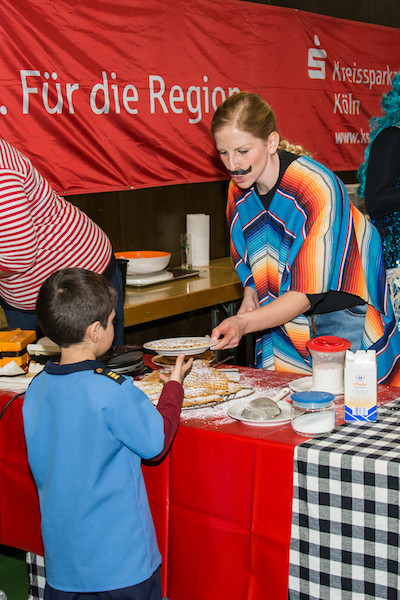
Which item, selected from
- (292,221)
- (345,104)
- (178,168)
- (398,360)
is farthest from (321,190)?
(345,104)

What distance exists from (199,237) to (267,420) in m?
2.87

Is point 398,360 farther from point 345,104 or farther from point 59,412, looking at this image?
point 345,104

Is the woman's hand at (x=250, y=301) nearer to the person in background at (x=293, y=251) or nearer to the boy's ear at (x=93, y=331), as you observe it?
the person in background at (x=293, y=251)

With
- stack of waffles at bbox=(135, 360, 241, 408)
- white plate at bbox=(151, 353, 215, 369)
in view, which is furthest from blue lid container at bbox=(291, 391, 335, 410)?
white plate at bbox=(151, 353, 215, 369)

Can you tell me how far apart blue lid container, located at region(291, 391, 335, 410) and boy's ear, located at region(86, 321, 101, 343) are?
0.51m

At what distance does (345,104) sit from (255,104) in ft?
11.7

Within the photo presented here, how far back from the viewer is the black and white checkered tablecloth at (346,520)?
1653mm

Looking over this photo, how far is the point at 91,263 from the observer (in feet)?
9.73

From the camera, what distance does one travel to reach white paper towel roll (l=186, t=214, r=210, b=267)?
186 inches

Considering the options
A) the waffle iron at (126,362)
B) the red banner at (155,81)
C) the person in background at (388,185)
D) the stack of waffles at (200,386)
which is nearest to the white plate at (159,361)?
the waffle iron at (126,362)

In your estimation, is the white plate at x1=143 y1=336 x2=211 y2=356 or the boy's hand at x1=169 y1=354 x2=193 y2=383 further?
the white plate at x1=143 y1=336 x2=211 y2=356

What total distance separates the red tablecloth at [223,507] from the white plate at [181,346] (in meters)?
0.44

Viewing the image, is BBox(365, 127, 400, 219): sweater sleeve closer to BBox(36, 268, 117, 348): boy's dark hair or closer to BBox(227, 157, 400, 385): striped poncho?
BBox(227, 157, 400, 385): striped poncho

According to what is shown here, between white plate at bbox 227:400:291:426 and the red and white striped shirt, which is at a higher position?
the red and white striped shirt
